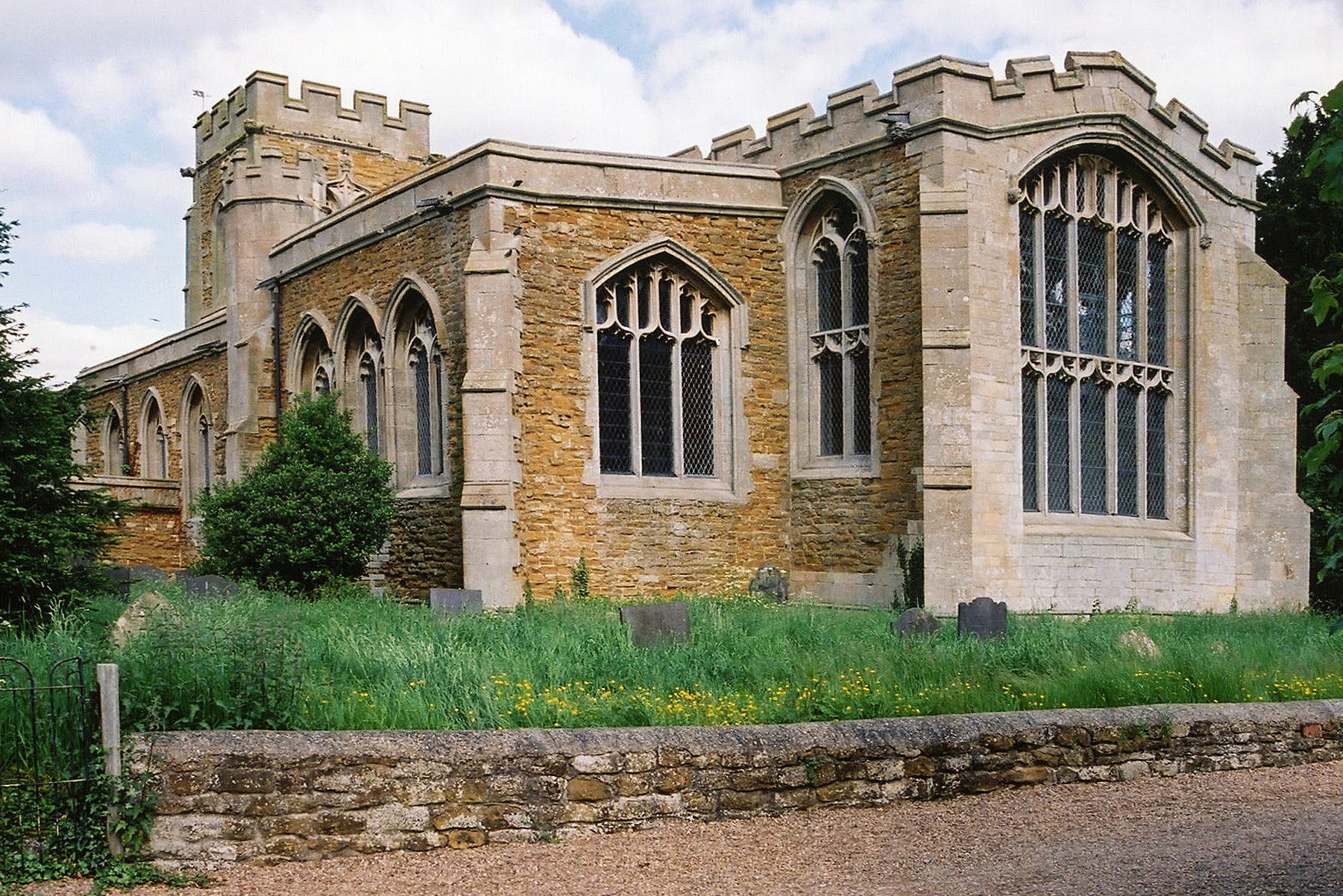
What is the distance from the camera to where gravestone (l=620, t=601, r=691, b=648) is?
10852mm

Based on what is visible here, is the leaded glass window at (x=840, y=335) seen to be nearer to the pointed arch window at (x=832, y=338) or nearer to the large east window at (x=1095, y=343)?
the pointed arch window at (x=832, y=338)

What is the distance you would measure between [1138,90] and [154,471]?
22.0 meters

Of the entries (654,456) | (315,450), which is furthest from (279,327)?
(654,456)

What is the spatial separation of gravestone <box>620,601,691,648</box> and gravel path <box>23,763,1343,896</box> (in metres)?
3.63

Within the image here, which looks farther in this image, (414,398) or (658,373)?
(414,398)

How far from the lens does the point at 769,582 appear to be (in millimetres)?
17453

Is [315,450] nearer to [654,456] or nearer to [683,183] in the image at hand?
[654,456]

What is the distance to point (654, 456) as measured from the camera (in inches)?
691

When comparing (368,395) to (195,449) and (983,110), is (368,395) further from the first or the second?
(983,110)

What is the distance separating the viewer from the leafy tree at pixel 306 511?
656 inches

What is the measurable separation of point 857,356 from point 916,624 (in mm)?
6035

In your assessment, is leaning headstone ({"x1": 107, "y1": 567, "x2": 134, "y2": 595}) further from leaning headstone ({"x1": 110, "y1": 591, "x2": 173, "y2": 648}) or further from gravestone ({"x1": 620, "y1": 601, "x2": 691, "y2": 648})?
gravestone ({"x1": 620, "y1": 601, "x2": 691, "y2": 648})

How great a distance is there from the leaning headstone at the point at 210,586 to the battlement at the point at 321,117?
1520cm

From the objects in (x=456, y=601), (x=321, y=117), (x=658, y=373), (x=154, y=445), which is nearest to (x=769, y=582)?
(x=658, y=373)
